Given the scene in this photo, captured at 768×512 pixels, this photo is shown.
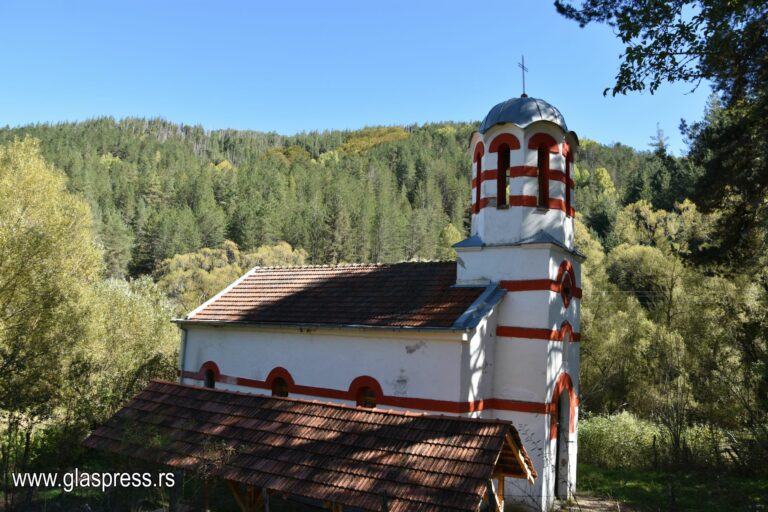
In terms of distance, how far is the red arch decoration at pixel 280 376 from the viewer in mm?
14086

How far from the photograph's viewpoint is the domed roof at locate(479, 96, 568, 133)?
43.4ft

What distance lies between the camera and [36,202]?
1912 cm

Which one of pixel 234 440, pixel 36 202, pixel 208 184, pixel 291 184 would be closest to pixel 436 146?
pixel 291 184

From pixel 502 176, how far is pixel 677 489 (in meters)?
9.33

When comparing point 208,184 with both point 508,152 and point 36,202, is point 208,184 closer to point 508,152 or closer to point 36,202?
point 36,202

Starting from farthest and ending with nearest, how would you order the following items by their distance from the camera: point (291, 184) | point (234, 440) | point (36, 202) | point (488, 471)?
point (291, 184), point (36, 202), point (234, 440), point (488, 471)

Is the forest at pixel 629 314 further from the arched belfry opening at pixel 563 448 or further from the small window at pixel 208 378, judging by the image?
the small window at pixel 208 378

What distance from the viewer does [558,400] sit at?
12891mm

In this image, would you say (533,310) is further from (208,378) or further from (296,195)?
(296,195)

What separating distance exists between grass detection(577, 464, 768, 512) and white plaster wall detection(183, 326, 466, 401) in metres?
5.55

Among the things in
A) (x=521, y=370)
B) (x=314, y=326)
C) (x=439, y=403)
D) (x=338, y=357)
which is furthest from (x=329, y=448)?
(x=521, y=370)

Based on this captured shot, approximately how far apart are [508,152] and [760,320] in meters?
10.6

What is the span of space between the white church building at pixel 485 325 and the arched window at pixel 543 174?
1.4 inches

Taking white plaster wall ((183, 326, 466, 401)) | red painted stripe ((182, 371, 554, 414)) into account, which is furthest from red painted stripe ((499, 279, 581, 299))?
red painted stripe ((182, 371, 554, 414))
